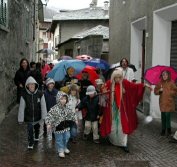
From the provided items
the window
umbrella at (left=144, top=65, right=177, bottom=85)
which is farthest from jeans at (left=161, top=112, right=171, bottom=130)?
the window

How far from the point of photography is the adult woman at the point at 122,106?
8.45 metres

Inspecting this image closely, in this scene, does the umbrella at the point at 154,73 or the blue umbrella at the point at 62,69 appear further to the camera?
the blue umbrella at the point at 62,69

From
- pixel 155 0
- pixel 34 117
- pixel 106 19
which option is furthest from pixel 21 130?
pixel 106 19

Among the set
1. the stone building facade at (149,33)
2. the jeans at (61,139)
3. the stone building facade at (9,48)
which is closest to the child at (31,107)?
the jeans at (61,139)

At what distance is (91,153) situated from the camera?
8086 mm

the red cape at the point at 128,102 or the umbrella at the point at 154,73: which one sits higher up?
the umbrella at the point at 154,73

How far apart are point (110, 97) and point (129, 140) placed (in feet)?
4.19

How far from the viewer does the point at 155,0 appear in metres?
12.1

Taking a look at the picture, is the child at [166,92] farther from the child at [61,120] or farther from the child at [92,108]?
the child at [61,120]

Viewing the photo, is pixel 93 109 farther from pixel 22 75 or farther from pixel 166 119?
pixel 22 75

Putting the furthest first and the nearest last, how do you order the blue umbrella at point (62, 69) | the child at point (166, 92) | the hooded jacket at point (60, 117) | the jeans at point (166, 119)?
the blue umbrella at point (62, 69) → the jeans at point (166, 119) → the child at point (166, 92) → the hooded jacket at point (60, 117)

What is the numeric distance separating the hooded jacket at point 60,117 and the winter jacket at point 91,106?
3.71 feet

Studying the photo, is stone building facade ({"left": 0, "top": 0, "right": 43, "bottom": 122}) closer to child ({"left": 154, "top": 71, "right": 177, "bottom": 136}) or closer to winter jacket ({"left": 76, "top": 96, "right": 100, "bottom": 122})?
winter jacket ({"left": 76, "top": 96, "right": 100, "bottom": 122})

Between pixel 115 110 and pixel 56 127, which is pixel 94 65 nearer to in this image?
pixel 115 110
